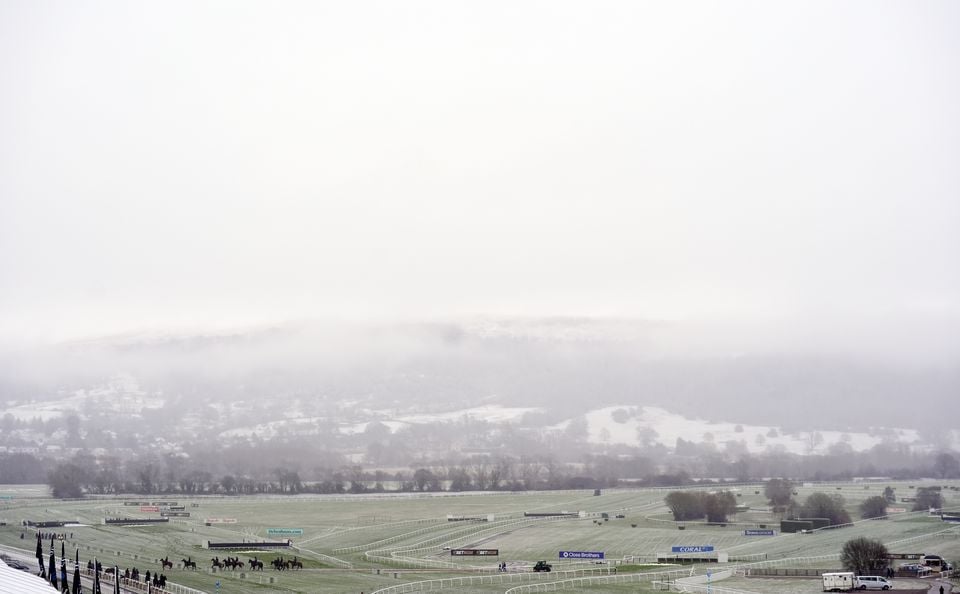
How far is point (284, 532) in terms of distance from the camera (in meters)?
84.9

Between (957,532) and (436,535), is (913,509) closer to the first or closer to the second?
(957,532)

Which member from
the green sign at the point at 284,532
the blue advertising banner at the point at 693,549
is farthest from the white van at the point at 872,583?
the green sign at the point at 284,532

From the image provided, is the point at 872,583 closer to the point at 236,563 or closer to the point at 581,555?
the point at 581,555

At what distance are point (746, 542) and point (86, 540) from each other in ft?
153

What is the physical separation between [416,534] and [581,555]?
Result: 19.8 m

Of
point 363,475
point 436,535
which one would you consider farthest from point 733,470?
point 436,535

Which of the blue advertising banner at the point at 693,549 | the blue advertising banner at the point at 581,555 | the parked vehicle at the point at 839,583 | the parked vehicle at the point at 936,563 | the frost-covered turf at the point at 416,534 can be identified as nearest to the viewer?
the parked vehicle at the point at 839,583

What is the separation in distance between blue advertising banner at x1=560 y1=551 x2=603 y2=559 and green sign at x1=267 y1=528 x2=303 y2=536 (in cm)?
2612

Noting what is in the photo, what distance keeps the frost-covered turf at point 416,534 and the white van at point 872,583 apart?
2589mm

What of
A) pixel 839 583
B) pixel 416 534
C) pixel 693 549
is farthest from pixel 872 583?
pixel 416 534

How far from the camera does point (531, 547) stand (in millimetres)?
73500

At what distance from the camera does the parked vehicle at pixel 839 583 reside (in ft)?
160

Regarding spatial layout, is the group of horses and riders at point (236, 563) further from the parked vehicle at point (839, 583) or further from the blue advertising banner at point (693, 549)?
the parked vehicle at point (839, 583)

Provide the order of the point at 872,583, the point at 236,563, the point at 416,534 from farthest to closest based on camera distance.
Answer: the point at 416,534 → the point at 236,563 → the point at 872,583
